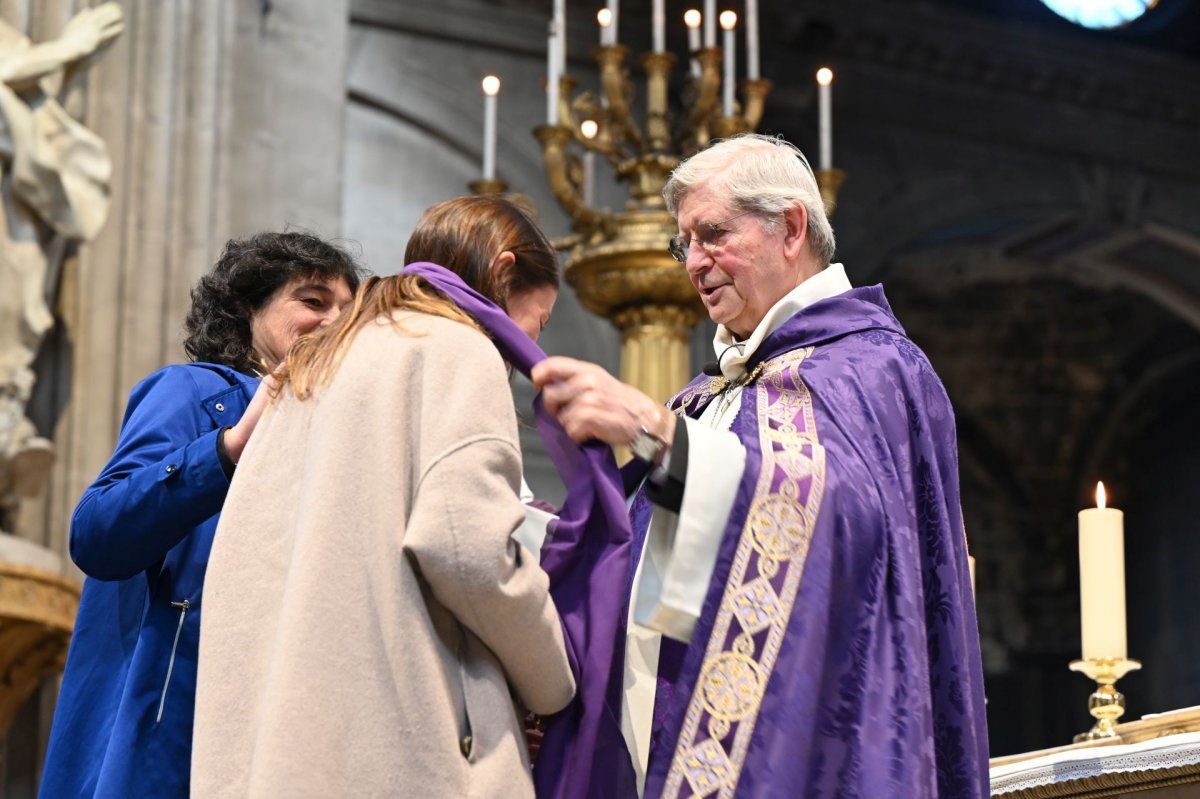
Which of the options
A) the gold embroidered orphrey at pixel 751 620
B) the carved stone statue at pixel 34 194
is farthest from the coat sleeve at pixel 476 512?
the carved stone statue at pixel 34 194

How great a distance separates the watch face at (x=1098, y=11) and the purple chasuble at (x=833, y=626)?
28.4 feet

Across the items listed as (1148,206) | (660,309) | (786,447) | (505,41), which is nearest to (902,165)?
(1148,206)

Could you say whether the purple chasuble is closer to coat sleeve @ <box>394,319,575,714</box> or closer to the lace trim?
coat sleeve @ <box>394,319,575,714</box>

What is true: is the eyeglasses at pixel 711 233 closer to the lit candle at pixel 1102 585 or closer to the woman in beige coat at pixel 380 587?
the woman in beige coat at pixel 380 587

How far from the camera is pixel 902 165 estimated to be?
10.4m

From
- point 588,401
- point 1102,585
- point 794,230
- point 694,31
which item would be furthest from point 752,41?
point 588,401

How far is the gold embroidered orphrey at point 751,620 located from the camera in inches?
105

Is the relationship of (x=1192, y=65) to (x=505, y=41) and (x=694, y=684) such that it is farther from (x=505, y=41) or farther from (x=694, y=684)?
(x=694, y=684)

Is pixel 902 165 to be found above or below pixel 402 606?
above

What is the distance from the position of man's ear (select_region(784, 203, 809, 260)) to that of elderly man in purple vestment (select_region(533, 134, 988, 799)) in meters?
0.26

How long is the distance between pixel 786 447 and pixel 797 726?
43 centimetres

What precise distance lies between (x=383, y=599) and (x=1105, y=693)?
195 cm

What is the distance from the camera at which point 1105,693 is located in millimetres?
3783

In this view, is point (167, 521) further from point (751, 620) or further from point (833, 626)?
point (833, 626)
